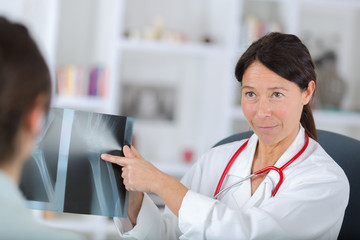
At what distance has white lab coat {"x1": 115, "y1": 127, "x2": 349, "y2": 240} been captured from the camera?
1380mm

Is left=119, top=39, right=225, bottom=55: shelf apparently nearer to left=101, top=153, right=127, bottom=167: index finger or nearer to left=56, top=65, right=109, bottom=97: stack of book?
left=56, top=65, right=109, bottom=97: stack of book

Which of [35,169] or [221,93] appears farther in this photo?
[221,93]

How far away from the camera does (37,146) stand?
57.6 inches

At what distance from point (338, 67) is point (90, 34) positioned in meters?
2.04

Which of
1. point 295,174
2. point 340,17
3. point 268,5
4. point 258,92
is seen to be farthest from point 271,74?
point 340,17

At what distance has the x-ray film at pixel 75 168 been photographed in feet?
4.76

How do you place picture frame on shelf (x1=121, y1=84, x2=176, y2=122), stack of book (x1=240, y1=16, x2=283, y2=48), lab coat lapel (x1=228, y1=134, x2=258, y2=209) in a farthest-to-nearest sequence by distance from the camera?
picture frame on shelf (x1=121, y1=84, x2=176, y2=122), stack of book (x1=240, y1=16, x2=283, y2=48), lab coat lapel (x1=228, y1=134, x2=258, y2=209)

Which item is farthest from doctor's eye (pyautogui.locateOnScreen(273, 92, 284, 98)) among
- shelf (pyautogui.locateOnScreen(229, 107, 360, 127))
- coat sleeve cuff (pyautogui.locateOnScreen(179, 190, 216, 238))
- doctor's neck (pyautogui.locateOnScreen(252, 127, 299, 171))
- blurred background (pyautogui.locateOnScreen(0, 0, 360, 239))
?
shelf (pyautogui.locateOnScreen(229, 107, 360, 127))

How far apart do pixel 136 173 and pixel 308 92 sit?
620mm

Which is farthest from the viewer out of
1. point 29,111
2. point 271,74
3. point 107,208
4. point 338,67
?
point 338,67

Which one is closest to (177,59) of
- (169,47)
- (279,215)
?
(169,47)

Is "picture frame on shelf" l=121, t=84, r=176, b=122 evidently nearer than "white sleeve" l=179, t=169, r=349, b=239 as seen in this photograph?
No

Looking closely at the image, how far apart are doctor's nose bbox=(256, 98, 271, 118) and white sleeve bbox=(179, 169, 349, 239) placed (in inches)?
9.2

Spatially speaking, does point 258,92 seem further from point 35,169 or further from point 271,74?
point 35,169
